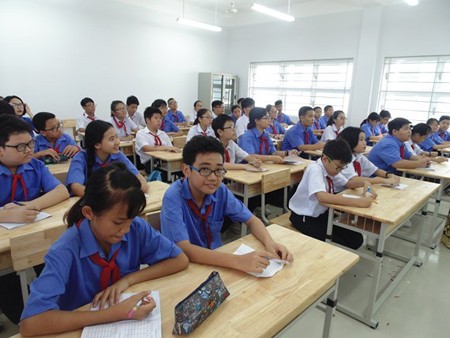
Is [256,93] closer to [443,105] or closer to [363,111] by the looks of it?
[363,111]

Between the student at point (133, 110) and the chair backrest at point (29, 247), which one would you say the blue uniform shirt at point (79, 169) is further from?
the student at point (133, 110)

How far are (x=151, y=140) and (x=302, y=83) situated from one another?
5634mm

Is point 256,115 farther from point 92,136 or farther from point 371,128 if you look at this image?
point 371,128

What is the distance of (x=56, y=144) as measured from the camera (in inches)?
124

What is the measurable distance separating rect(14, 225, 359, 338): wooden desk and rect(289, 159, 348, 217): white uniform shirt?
818 mm

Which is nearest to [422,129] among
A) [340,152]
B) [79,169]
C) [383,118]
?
[340,152]

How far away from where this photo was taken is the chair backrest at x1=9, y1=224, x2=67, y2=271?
1.27 m

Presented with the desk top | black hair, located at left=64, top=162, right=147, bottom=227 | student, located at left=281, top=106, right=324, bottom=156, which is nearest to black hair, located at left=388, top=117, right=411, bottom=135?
the desk top

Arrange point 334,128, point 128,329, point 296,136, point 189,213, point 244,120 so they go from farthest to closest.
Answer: point 244,120 → point 334,128 → point 296,136 → point 189,213 → point 128,329

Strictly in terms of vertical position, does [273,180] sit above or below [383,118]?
below

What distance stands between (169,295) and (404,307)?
1.98 meters

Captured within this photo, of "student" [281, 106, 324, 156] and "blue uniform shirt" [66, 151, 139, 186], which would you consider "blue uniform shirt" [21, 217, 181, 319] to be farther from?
"student" [281, 106, 324, 156]

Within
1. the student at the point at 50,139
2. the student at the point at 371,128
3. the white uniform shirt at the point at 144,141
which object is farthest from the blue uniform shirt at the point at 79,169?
the student at the point at 371,128

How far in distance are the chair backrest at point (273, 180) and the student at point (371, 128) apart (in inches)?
152
